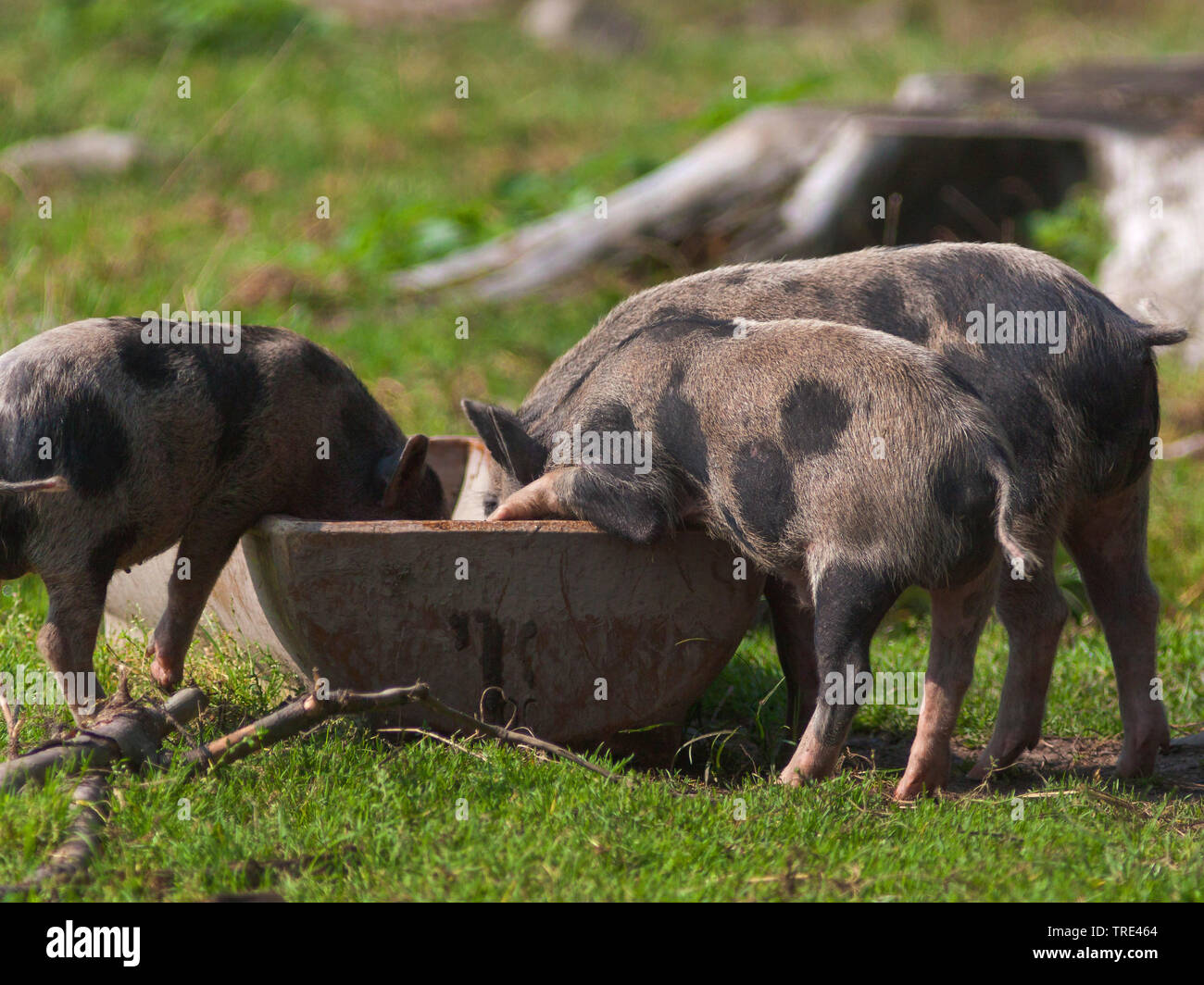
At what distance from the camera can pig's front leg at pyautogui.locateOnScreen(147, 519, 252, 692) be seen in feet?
15.9

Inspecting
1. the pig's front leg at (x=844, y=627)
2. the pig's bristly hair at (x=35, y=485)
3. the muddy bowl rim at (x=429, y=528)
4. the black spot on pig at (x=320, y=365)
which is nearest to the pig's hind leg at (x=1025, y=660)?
the pig's front leg at (x=844, y=627)

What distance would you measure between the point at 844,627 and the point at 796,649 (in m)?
0.94

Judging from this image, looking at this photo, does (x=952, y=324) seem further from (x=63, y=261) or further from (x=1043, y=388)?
(x=63, y=261)

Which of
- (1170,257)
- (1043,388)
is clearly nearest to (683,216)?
(1170,257)

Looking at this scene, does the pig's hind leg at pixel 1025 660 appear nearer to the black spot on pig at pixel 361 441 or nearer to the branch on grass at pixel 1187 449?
the black spot on pig at pixel 361 441

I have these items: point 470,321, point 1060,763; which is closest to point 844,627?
point 1060,763

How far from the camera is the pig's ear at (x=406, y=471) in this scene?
4.96 metres

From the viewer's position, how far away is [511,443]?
496 cm

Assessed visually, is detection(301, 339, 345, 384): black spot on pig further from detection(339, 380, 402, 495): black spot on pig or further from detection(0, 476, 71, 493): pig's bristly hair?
detection(0, 476, 71, 493): pig's bristly hair

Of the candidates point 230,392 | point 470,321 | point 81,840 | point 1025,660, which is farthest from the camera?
point 470,321

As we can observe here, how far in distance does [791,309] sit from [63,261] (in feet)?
20.2

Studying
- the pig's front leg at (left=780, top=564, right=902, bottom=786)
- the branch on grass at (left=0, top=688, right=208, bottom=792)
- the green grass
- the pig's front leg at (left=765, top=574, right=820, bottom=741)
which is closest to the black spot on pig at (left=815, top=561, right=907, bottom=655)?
the pig's front leg at (left=780, top=564, right=902, bottom=786)

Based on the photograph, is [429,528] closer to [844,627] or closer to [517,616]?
[517,616]
